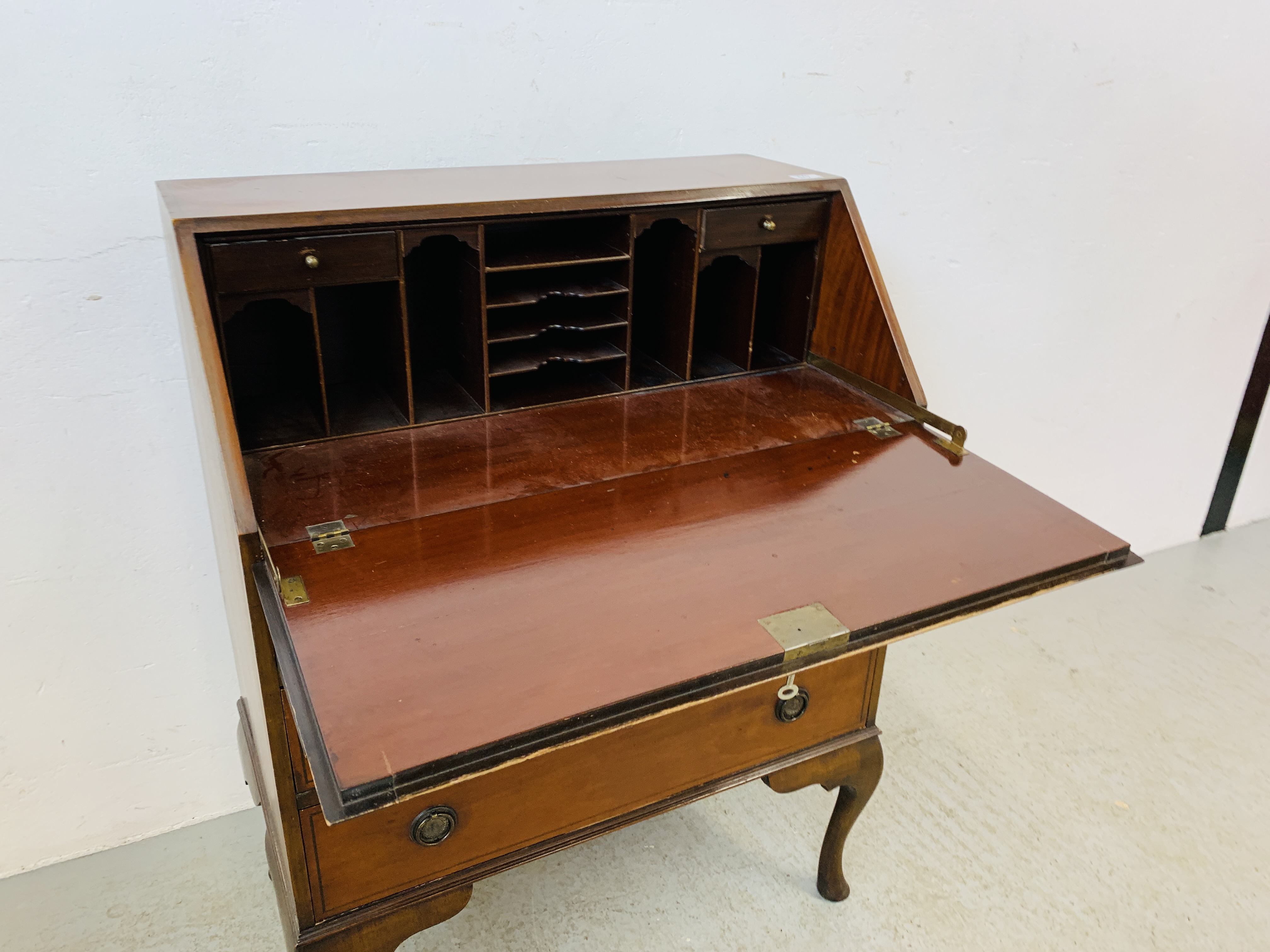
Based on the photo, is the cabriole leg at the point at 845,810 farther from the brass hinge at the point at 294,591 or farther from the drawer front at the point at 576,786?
the brass hinge at the point at 294,591

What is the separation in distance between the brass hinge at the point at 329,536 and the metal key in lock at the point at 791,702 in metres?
0.76

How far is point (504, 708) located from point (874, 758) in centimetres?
108

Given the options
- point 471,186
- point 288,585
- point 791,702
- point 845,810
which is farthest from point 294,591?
point 845,810

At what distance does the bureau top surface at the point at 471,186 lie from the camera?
1.34m

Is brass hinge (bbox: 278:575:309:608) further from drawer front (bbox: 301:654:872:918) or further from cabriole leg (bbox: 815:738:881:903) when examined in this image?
cabriole leg (bbox: 815:738:881:903)

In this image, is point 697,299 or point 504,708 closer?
point 504,708

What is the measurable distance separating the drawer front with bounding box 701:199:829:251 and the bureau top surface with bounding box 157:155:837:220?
0.11 feet

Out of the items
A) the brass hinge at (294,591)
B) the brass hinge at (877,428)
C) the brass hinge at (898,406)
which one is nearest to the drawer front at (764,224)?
the brass hinge at (898,406)

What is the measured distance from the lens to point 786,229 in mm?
1673

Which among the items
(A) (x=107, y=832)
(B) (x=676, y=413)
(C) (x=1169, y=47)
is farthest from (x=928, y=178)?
(A) (x=107, y=832)

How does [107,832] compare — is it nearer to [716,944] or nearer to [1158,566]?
[716,944]

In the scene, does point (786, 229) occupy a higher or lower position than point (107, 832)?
higher

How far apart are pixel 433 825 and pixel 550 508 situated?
1.53 ft

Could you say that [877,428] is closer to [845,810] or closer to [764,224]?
[764,224]
